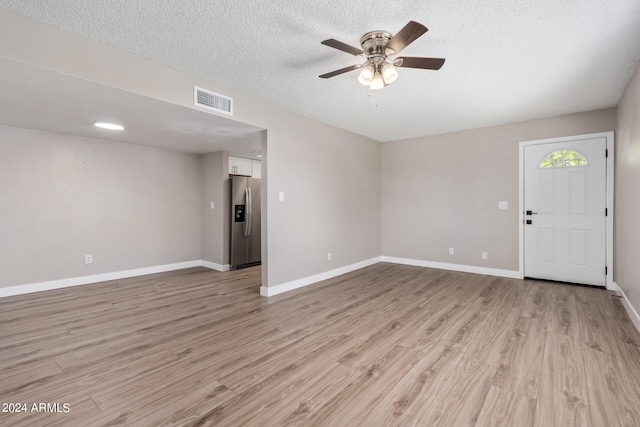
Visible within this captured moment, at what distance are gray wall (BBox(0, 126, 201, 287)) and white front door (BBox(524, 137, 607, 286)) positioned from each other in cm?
599

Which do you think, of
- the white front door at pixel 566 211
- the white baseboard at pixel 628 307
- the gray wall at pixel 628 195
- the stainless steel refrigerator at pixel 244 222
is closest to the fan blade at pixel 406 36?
the gray wall at pixel 628 195

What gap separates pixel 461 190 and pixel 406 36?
12.6ft

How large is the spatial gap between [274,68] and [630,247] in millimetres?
4104

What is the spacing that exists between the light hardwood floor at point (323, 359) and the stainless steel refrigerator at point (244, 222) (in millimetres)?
1732

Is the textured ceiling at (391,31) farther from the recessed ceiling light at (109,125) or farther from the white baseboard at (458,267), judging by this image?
the white baseboard at (458,267)

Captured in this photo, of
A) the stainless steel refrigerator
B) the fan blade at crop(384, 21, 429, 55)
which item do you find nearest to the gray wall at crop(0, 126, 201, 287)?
the stainless steel refrigerator

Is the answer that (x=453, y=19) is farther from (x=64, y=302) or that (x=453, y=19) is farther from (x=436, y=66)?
(x=64, y=302)

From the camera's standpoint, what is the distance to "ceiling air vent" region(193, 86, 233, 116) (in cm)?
305

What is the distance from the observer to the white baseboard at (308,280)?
3.92m

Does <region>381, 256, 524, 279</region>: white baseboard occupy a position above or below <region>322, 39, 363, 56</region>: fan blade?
below

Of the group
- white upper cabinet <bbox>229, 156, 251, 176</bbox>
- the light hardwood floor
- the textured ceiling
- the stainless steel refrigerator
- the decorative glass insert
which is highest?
the textured ceiling

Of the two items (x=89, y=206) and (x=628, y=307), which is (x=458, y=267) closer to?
(x=628, y=307)

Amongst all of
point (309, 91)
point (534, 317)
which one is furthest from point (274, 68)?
point (534, 317)

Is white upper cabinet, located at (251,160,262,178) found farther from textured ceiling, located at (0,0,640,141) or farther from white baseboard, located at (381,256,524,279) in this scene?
white baseboard, located at (381,256,524,279)
